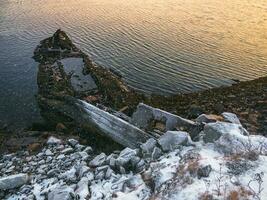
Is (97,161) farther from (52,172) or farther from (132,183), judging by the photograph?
(132,183)

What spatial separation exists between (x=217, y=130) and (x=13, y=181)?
6.77 meters

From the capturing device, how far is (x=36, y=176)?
480 inches

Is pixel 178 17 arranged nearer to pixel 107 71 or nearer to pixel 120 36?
pixel 120 36

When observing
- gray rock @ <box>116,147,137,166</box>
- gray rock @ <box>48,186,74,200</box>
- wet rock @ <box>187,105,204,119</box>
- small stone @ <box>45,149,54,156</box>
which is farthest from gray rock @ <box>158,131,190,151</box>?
wet rock @ <box>187,105,204,119</box>

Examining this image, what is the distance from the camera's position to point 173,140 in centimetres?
1141

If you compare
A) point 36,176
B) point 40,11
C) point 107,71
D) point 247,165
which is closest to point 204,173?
point 247,165

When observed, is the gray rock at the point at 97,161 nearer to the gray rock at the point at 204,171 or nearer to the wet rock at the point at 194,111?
the gray rock at the point at 204,171

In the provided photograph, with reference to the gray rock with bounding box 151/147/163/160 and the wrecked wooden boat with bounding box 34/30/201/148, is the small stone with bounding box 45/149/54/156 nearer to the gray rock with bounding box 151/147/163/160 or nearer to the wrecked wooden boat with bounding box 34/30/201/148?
the wrecked wooden boat with bounding box 34/30/201/148

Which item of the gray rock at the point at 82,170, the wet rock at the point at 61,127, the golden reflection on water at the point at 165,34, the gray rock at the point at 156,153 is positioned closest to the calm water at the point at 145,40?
the golden reflection on water at the point at 165,34

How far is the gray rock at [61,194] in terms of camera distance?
404 inches

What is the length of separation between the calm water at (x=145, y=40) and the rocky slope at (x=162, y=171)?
19.9 feet

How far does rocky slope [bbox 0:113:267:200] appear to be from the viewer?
9.18m

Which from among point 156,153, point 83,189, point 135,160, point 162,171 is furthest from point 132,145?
point 162,171

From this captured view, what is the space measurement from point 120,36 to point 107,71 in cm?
749
